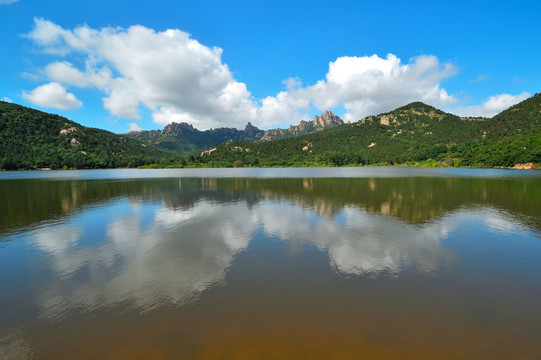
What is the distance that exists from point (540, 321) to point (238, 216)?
22.1m

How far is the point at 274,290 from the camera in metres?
10.6

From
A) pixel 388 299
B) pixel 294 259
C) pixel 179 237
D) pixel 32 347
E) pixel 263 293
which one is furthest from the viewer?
pixel 179 237

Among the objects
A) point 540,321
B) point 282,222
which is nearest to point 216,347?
Answer: point 540,321

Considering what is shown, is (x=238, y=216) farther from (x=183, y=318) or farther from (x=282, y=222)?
(x=183, y=318)

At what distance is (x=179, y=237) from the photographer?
18.8 m

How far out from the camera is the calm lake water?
7254mm

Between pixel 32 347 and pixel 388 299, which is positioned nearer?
pixel 32 347

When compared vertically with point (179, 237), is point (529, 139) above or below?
above

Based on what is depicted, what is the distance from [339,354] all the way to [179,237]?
15.5 metres

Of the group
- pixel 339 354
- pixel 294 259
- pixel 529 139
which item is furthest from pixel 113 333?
pixel 529 139

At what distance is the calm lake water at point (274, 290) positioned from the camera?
23.8ft

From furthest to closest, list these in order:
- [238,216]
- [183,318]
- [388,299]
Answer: [238,216]
[388,299]
[183,318]

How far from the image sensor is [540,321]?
8227 millimetres

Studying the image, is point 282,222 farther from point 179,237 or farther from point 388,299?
point 388,299
